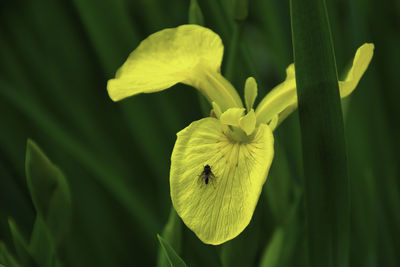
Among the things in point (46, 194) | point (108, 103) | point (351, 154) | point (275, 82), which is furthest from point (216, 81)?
point (275, 82)

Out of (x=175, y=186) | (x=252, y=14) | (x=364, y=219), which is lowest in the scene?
(x=364, y=219)

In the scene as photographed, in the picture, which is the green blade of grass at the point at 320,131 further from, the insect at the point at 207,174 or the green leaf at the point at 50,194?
the green leaf at the point at 50,194

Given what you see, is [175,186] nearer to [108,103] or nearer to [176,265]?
[176,265]

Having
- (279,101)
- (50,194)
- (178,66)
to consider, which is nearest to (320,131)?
(279,101)

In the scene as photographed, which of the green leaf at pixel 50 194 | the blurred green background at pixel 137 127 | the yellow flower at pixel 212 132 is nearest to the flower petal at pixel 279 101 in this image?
the yellow flower at pixel 212 132

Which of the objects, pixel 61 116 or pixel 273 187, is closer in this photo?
pixel 273 187

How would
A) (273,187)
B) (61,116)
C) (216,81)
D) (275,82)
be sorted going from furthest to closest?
(275,82) < (61,116) < (273,187) < (216,81)
